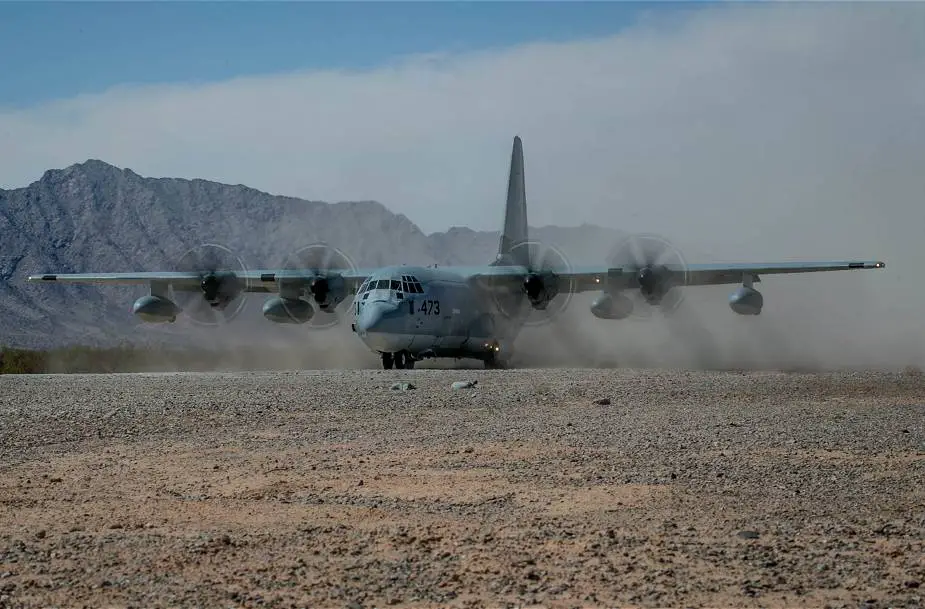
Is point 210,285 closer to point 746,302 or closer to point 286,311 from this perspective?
point 286,311

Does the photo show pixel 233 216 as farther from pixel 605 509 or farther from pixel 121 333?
pixel 605 509

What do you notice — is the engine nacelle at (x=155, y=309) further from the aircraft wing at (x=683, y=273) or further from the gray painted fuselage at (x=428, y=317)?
the aircraft wing at (x=683, y=273)

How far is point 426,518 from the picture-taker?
29.0 feet

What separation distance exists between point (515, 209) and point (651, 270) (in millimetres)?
9791

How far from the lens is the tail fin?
42.8 metres

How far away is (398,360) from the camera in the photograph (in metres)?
34.4

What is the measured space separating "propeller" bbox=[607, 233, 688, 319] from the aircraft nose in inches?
329

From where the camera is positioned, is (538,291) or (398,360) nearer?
(398,360)

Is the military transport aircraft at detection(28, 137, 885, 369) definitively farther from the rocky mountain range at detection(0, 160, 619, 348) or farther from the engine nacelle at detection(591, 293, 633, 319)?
the rocky mountain range at detection(0, 160, 619, 348)

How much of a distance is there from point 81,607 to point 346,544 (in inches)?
80.5

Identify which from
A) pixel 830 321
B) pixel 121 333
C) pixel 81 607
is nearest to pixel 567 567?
pixel 81 607

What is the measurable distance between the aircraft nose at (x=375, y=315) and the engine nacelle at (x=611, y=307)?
7.38m

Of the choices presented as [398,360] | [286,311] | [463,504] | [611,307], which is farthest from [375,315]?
[463,504]

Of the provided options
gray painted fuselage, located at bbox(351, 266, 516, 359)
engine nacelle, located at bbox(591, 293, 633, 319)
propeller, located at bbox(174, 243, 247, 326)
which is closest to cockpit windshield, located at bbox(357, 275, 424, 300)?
gray painted fuselage, located at bbox(351, 266, 516, 359)
